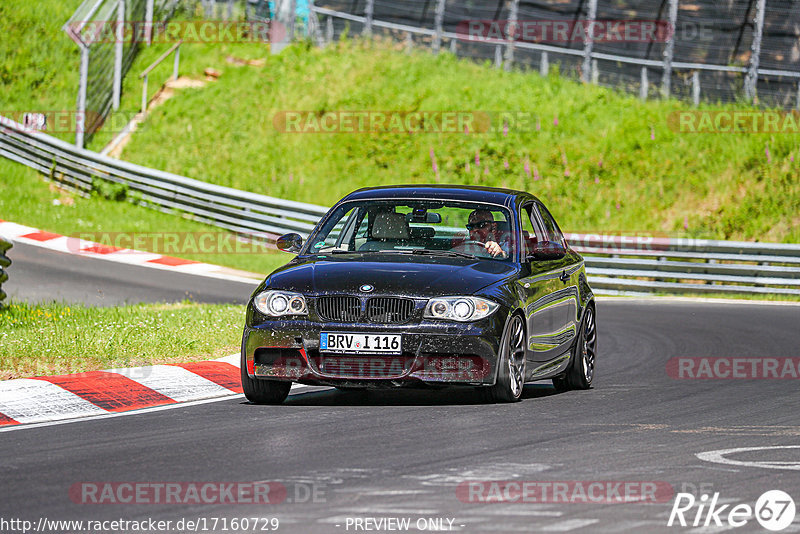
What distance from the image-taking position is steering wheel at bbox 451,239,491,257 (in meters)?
10.2

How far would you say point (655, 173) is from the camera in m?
29.1

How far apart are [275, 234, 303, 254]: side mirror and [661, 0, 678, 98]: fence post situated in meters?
20.2

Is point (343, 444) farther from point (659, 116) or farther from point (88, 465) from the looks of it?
point (659, 116)

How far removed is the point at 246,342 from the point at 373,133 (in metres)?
23.5

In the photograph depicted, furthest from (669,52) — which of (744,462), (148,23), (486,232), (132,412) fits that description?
(744,462)

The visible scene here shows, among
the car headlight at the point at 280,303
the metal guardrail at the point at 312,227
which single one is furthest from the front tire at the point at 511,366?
the metal guardrail at the point at 312,227

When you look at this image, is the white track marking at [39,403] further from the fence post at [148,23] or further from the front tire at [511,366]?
the fence post at [148,23]

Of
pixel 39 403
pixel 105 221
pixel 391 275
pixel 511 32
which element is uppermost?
pixel 511 32

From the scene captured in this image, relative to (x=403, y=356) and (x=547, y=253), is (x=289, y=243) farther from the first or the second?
(x=547, y=253)

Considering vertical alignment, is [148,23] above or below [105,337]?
above

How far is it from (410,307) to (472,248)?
1.25 metres

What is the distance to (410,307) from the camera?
9117mm

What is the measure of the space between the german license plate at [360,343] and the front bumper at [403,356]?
1.1 inches

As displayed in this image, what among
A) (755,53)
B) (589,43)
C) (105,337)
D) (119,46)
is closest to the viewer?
(105,337)
